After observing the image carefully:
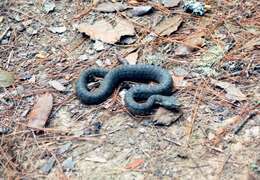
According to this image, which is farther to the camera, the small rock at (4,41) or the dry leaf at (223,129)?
the small rock at (4,41)

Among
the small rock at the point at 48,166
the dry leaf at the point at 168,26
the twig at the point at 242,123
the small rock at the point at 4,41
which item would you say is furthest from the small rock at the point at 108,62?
the twig at the point at 242,123

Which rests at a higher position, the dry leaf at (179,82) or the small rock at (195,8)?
the small rock at (195,8)

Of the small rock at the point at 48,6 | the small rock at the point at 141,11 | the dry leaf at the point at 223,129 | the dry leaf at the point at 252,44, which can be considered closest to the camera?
the dry leaf at the point at 223,129

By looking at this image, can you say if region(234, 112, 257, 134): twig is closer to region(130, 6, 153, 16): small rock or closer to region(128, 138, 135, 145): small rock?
region(128, 138, 135, 145): small rock

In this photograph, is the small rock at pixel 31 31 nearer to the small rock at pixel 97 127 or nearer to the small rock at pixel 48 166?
the small rock at pixel 97 127

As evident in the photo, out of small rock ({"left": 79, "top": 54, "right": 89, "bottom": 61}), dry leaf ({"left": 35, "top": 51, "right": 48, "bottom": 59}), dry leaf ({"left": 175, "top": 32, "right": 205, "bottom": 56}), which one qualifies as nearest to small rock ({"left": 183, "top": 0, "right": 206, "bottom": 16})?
dry leaf ({"left": 175, "top": 32, "right": 205, "bottom": 56})

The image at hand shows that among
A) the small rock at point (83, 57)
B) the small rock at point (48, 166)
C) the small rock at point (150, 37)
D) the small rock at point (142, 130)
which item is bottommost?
the small rock at point (48, 166)

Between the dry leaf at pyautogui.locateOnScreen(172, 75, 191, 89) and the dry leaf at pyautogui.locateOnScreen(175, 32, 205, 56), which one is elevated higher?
the dry leaf at pyautogui.locateOnScreen(175, 32, 205, 56)
